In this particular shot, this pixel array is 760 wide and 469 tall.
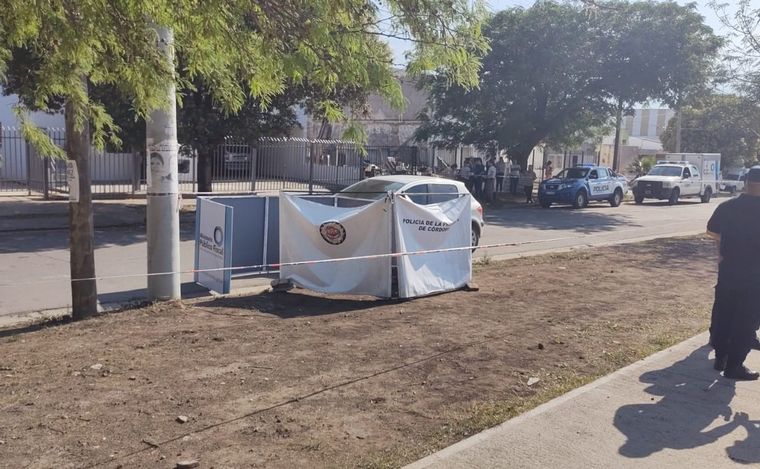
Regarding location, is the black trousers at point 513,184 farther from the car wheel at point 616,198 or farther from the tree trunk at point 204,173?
the tree trunk at point 204,173

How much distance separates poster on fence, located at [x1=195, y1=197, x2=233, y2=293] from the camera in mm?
9586

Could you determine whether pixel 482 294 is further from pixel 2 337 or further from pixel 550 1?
pixel 550 1

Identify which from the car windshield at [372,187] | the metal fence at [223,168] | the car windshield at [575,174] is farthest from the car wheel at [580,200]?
the car windshield at [372,187]

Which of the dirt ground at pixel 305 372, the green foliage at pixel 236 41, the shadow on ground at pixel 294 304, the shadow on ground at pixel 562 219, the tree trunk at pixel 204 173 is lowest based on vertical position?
the shadow on ground at pixel 562 219

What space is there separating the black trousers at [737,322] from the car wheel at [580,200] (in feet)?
76.5

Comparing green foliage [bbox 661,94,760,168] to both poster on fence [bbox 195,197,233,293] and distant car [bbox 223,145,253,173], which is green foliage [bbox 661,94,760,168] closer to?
distant car [bbox 223,145,253,173]

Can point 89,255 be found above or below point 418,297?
above

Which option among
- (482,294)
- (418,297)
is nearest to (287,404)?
(418,297)

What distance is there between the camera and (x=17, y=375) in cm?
582

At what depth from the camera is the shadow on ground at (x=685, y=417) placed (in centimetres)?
474

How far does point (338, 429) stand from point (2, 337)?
4.35 meters

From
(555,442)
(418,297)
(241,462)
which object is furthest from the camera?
(418,297)

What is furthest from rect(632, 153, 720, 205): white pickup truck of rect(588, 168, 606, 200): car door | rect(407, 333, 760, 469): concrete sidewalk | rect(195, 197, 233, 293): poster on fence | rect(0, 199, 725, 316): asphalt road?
rect(407, 333, 760, 469): concrete sidewalk

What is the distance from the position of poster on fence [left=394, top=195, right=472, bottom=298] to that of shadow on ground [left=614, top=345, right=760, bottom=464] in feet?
12.8
